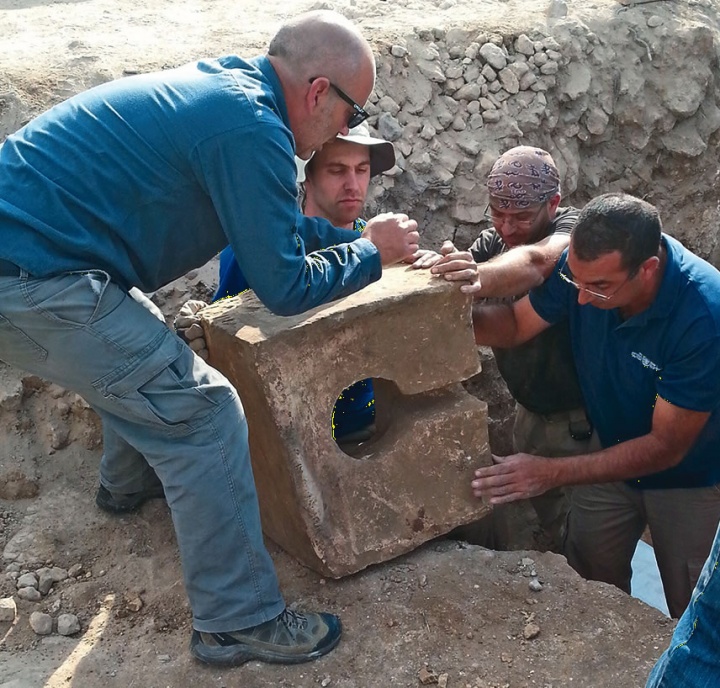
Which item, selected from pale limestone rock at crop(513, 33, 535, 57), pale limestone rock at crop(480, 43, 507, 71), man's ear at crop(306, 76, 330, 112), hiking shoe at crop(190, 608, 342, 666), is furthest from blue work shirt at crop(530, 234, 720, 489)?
pale limestone rock at crop(513, 33, 535, 57)

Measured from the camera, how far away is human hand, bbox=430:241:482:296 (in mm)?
2967

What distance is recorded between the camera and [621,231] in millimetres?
3033

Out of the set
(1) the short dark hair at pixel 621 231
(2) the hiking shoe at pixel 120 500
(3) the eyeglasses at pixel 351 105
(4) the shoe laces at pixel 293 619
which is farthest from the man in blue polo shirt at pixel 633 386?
(2) the hiking shoe at pixel 120 500

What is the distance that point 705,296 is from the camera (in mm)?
3111

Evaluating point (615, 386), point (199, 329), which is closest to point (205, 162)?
point (199, 329)

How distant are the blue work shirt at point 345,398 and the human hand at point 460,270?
2.15 feet

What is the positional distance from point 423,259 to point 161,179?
43.0 inches

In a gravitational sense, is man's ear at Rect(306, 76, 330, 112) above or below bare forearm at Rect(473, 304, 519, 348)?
above

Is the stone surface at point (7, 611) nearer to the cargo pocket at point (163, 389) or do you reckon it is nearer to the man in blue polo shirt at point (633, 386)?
the cargo pocket at point (163, 389)

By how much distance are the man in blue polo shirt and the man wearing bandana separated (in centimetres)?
14

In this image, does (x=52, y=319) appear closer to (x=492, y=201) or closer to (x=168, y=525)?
(x=168, y=525)

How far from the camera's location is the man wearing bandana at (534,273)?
3479 millimetres

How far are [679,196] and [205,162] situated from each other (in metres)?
4.88

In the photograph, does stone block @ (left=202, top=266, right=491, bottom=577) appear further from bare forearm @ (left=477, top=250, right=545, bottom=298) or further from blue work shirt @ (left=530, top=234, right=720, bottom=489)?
blue work shirt @ (left=530, top=234, right=720, bottom=489)
